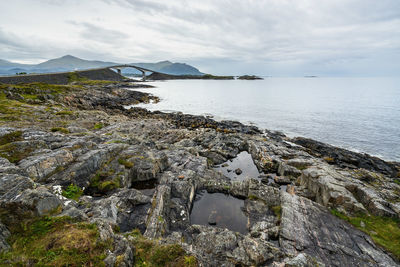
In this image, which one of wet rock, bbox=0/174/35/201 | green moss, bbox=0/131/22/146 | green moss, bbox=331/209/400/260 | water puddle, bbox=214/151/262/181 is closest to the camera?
wet rock, bbox=0/174/35/201

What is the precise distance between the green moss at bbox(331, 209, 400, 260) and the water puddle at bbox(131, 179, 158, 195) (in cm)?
1839

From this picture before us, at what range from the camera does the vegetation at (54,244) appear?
711 cm

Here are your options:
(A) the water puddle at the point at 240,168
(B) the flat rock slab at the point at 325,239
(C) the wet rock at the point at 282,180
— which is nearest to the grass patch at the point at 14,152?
(B) the flat rock slab at the point at 325,239

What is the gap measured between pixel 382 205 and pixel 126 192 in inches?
962

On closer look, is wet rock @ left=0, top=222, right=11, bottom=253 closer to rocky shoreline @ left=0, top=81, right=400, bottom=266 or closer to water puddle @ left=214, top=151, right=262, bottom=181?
rocky shoreline @ left=0, top=81, right=400, bottom=266

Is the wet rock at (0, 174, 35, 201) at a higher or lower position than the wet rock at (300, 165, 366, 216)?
higher

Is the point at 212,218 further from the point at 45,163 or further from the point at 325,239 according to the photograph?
the point at 45,163

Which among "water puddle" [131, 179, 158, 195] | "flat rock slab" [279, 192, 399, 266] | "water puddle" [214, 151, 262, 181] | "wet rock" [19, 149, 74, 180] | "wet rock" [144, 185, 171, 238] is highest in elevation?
"wet rock" [19, 149, 74, 180]

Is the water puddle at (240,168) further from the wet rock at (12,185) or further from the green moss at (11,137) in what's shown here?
the green moss at (11,137)

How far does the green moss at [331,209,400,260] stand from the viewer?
45.6ft

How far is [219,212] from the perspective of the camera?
774 inches

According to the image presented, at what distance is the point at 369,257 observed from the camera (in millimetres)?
12930

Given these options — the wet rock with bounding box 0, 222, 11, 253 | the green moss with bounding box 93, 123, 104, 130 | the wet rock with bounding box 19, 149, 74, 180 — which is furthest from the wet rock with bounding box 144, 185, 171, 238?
the green moss with bounding box 93, 123, 104, 130

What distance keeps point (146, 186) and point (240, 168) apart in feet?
54.7
